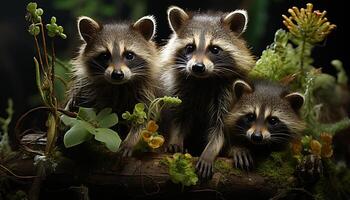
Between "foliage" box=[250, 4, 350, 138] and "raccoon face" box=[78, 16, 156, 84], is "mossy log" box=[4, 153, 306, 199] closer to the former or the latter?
"raccoon face" box=[78, 16, 156, 84]

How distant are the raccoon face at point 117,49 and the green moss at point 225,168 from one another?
64cm

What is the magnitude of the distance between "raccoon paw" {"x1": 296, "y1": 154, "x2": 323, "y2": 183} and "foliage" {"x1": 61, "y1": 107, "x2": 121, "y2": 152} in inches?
36.6

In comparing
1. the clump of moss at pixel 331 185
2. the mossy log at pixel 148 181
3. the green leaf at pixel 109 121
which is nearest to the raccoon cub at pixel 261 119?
the mossy log at pixel 148 181

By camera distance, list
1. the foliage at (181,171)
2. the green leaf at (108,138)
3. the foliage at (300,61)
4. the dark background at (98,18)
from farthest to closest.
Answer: the dark background at (98,18)
the foliage at (300,61)
the foliage at (181,171)
the green leaf at (108,138)

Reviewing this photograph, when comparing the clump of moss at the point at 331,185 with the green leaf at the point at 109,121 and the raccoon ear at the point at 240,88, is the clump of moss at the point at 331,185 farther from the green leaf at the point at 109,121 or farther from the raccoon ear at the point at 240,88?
the green leaf at the point at 109,121

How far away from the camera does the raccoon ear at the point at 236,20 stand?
3241mm

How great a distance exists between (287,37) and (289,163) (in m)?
1.01

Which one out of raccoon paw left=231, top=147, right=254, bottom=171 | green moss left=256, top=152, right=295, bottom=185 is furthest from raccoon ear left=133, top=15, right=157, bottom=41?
green moss left=256, top=152, right=295, bottom=185

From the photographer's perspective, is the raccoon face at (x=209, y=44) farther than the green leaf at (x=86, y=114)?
Yes

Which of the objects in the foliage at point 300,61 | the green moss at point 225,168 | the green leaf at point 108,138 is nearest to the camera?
the green leaf at point 108,138

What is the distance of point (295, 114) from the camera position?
125 inches

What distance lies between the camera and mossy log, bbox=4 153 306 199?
9.51ft

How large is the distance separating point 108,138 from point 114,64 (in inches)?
18.7

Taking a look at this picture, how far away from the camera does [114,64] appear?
3039 mm
